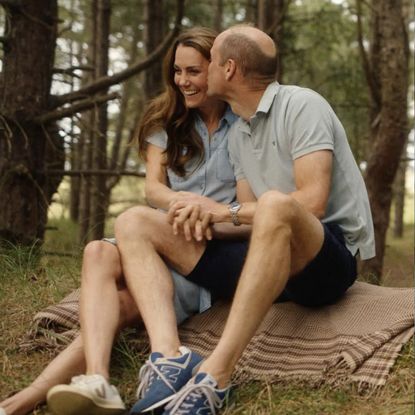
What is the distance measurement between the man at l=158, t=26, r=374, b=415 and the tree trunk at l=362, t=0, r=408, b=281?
3795 millimetres

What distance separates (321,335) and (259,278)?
75cm

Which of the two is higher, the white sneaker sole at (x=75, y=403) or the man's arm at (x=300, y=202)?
the man's arm at (x=300, y=202)

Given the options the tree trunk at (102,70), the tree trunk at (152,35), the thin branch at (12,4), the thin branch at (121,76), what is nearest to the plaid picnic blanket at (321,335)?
the thin branch at (121,76)

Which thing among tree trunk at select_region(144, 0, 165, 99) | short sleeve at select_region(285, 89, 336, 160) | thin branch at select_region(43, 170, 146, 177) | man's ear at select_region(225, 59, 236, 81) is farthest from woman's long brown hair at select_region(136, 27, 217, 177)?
tree trunk at select_region(144, 0, 165, 99)

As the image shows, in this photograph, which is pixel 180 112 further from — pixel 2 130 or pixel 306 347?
pixel 2 130

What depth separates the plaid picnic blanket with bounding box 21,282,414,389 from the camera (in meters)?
3.32

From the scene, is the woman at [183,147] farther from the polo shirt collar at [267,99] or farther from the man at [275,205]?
the polo shirt collar at [267,99]

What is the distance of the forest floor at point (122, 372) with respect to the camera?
308cm

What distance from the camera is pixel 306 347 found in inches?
139

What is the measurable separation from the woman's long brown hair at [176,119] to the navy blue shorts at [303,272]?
0.59 metres

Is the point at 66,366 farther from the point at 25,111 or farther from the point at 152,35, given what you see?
the point at 152,35

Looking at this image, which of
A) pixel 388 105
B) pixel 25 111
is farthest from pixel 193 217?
pixel 388 105

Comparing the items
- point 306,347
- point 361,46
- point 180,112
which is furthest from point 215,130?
point 361,46

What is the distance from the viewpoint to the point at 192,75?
389 centimetres
